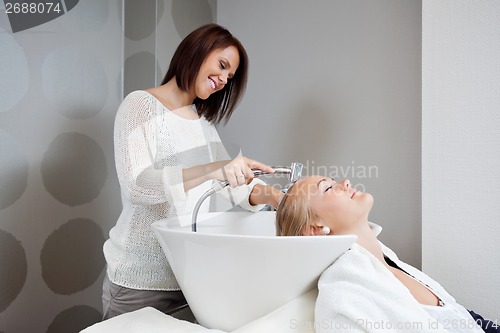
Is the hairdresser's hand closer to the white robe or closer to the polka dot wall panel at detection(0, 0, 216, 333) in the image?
the white robe

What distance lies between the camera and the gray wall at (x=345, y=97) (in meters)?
1.89

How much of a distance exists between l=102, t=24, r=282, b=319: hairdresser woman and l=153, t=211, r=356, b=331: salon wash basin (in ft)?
0.66

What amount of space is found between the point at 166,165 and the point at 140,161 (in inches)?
4.7

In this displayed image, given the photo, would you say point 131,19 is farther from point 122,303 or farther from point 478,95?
point 478,95

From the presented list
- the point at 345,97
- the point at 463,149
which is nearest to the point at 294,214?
the point at 463,149

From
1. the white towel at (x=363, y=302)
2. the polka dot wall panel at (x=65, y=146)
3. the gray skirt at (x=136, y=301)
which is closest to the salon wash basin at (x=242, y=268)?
the white towel at (x=363, y=302)

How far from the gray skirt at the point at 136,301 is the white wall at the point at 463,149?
89 centimetres

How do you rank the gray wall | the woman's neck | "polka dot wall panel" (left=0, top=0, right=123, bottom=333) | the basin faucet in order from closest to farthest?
the woman's neck, the basin faucet, "polka dot wall panel" (left=0, top=0, right=123, bottom=333), the gray wall

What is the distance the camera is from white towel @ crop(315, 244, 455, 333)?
85 centimetres

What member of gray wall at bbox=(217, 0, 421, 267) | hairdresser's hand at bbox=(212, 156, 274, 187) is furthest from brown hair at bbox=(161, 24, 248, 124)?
gray wall at bbox=(217, 0, 421, 267)

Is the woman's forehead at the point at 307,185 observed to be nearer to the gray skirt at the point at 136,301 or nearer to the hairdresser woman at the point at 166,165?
the hairdresser woman at the point at 166,165

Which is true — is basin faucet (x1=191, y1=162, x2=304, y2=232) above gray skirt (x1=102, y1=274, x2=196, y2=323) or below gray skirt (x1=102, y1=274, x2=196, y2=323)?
above

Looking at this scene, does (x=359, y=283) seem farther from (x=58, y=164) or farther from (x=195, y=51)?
(x=58, y=164)

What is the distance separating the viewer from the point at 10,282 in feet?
5.34
